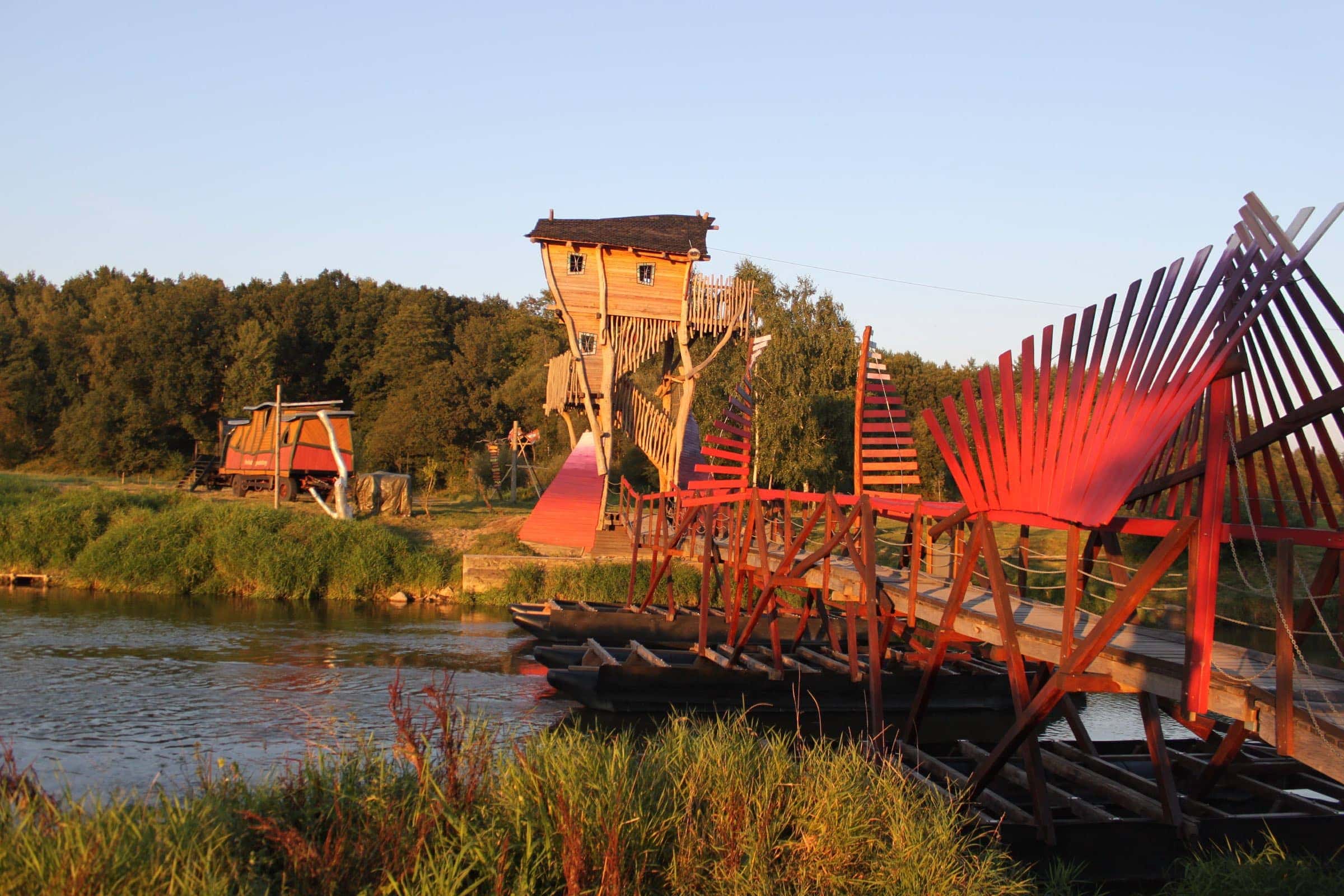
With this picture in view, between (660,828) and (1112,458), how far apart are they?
464 cm

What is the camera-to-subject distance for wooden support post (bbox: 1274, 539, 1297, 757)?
25.3 feet

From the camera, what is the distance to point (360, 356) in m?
61.2

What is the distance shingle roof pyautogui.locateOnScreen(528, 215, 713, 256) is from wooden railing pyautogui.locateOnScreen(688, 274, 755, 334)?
0.90 m

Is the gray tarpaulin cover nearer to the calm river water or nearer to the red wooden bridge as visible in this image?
the calm river water

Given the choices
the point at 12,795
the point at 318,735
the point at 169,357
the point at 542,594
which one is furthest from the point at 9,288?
the point at 12,795

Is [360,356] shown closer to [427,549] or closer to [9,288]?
[9,288]

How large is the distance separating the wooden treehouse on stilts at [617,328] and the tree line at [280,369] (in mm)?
10056

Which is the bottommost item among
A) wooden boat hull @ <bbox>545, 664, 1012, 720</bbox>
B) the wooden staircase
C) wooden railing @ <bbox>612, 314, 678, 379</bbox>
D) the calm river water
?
the calm river water

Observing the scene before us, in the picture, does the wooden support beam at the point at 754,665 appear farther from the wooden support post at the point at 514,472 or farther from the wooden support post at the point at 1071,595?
the wooden support post at the point at 514,472

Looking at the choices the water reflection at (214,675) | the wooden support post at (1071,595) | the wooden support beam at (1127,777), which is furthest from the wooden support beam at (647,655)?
the wooden support post at (1071,595)

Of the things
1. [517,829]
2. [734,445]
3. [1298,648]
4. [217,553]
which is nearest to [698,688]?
[734,445]

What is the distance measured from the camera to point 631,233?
3055 cm

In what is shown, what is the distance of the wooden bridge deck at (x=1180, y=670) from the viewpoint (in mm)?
7695

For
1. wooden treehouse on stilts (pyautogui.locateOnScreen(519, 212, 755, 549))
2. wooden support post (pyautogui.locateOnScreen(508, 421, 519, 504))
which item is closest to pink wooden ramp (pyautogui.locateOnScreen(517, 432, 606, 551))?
wooden treehouse on stilts (pyautogui.locateOnScreen(519, 212, 755, 549))
